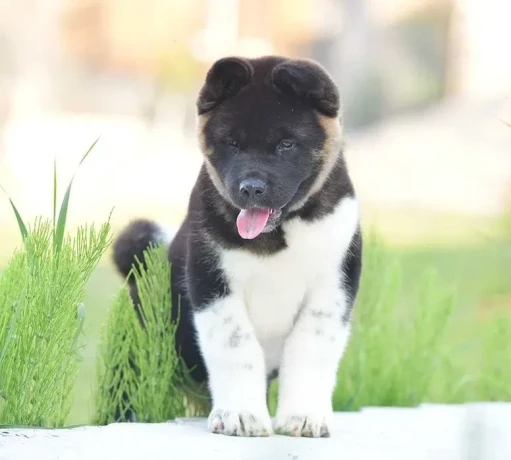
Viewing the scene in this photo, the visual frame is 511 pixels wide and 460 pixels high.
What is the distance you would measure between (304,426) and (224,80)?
1.29 m

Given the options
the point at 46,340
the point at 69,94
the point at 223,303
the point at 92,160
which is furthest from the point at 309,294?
the point at 69,94

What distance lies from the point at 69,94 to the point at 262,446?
8.96 meters

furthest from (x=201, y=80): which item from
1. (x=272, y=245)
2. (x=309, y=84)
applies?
(x=272, y=245)

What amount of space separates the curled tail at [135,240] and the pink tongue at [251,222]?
899 millimetres

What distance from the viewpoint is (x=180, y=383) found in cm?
477

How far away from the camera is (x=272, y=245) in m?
4.15

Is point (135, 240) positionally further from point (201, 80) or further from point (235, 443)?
point (201, 80)

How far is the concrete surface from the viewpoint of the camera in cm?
356

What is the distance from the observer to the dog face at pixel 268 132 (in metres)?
4.06

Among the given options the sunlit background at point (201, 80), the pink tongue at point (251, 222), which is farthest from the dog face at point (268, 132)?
the sunlit background at point (201, 80)

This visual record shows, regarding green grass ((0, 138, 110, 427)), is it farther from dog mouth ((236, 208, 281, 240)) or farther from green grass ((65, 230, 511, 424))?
green grass ((65, 230, 511, 424))

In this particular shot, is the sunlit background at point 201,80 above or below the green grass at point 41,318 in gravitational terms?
above

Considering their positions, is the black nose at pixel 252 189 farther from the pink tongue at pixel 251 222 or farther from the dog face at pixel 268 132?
the pink tongue at pixel 251 222

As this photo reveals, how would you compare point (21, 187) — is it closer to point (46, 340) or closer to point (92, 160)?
point (92, 160)
